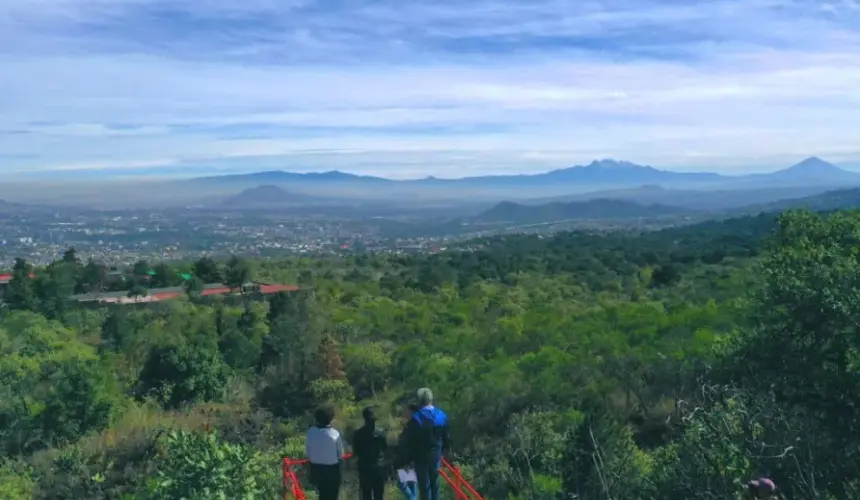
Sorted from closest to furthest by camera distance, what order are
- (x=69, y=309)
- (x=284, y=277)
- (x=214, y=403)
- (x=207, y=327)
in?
(x=214, y=403), (x=207, y=327), (x=69, y=309), (x=284, y=277)

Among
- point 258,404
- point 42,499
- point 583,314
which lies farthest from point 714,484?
point 583,314

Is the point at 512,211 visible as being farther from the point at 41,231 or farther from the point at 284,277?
the point at 284,277

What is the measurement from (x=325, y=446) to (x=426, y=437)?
86 cm

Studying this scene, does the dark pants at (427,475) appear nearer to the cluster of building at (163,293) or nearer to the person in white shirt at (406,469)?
the person in white shirt at (406,469)

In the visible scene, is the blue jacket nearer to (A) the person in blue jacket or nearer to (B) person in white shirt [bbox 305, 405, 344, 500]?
(A) the person in blue jacket

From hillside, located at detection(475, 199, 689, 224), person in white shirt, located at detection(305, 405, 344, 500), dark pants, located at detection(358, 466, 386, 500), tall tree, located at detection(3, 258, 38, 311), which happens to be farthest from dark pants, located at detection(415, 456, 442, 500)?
hillside, located at detection(475, 199, 689, 224)

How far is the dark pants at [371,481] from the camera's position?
7367mm

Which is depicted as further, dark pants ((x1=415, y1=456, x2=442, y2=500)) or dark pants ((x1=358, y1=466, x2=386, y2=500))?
dark pants ((x1=358, y1=466, x2=386, y2=500))

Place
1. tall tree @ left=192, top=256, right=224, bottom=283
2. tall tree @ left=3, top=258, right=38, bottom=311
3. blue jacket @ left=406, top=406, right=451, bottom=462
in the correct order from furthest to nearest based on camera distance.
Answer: tall tree @ left=192, top=256, right=224, bottom=283
tall tree @ left=3, top=258, right=38, bottom=311
blue jacket @ left=406, top=406, right=451, bottom=462

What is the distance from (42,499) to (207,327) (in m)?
17.1

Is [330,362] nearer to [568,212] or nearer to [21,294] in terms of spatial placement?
[21,294]

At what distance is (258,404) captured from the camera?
22422mm

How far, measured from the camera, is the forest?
8.18 m

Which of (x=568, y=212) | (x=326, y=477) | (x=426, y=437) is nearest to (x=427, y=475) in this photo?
(x=426, y=437)
